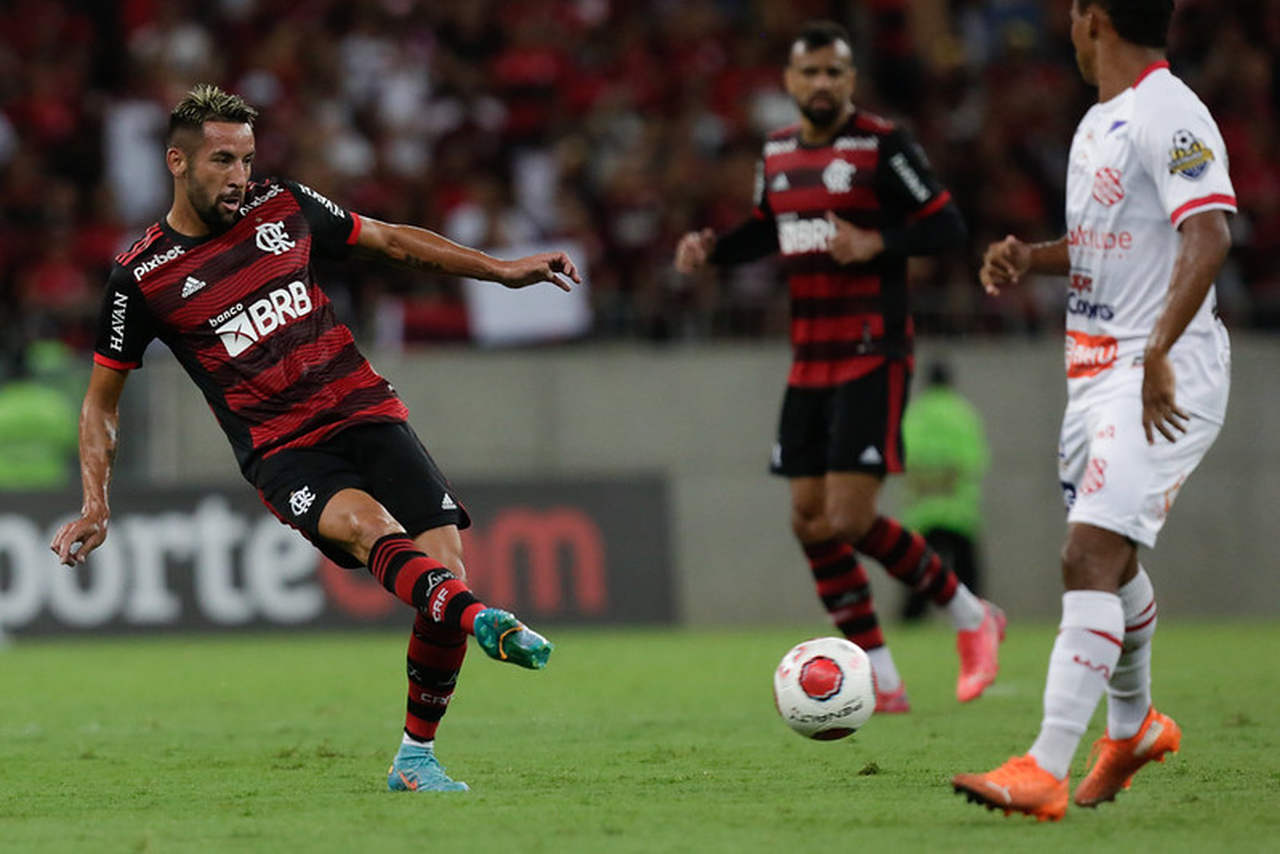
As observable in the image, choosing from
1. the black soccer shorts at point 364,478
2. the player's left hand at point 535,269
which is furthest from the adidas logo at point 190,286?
the player's left hand at point 535,269

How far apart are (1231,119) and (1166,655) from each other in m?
8.24

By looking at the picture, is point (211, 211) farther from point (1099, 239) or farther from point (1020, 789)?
point (1020, 789)

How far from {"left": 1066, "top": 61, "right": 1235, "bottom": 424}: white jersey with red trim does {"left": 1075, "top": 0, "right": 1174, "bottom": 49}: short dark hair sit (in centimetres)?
10

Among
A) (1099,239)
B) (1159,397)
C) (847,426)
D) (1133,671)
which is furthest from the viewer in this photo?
(847,426)

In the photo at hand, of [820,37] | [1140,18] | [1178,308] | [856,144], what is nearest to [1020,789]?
[1178,308]

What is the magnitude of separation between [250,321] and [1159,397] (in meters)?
2.89

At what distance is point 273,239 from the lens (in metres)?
6.45

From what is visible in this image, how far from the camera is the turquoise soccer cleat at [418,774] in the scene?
612 centimetres

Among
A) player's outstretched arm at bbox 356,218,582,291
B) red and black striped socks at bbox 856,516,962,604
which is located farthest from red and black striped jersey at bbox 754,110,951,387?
player's outstretched arm at bbox 356,218,582,291

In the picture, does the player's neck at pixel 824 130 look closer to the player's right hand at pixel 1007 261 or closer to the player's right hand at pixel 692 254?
the player's right hand at pixel 692 254

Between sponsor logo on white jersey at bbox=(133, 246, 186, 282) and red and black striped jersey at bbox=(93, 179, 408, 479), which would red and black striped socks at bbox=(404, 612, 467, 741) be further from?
sponsor logo on white jersey at bbox=(133, 246, 186, 282)

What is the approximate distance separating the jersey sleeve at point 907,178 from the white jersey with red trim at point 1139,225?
2.98 meters

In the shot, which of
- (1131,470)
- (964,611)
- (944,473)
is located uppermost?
(1131,470)

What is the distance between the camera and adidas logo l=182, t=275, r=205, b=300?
250 inches
